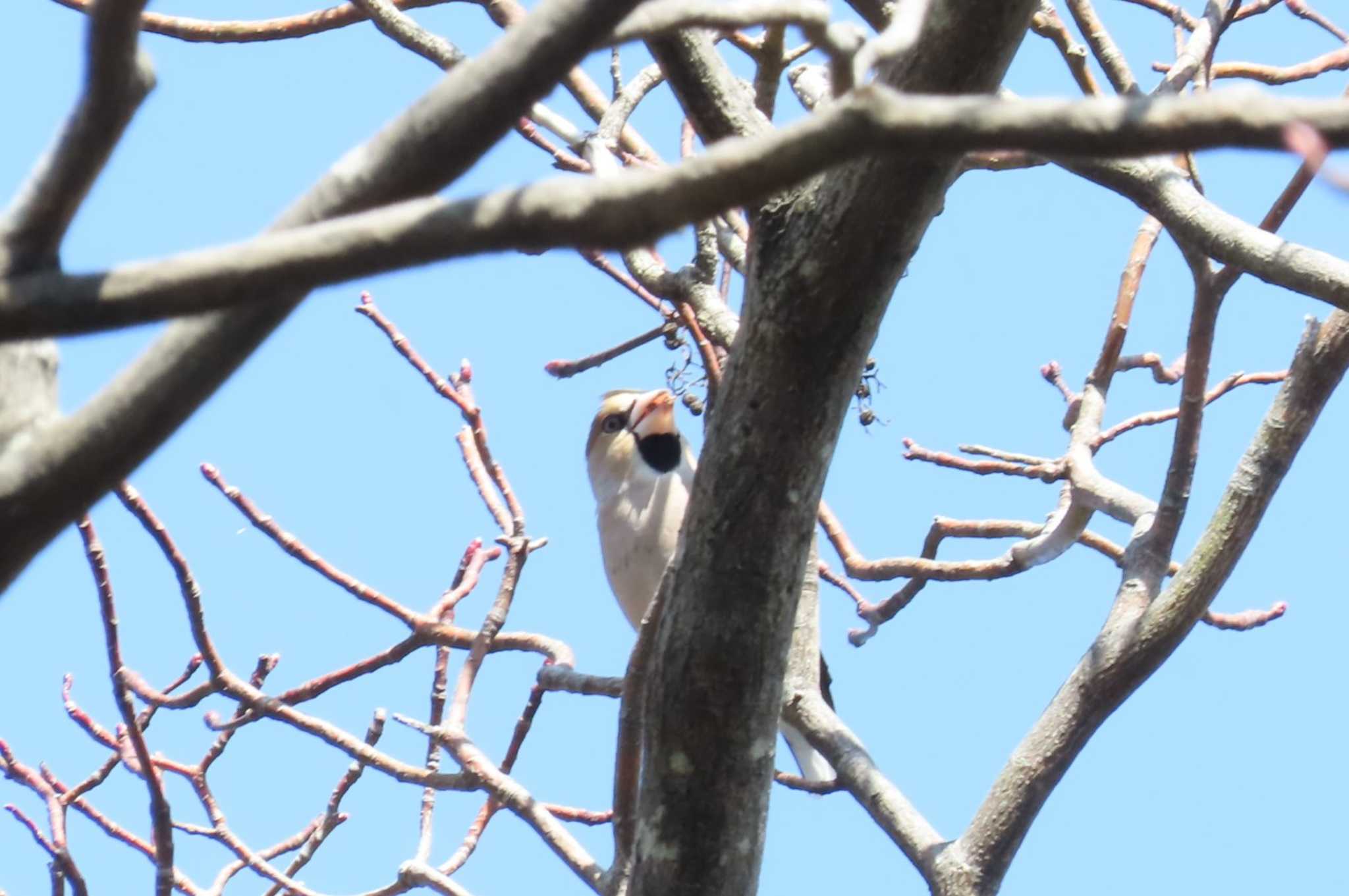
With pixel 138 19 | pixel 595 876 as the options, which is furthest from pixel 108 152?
pixel 595 876

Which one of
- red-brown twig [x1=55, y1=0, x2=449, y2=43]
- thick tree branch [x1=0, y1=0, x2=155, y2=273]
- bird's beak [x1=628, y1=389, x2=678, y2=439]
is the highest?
bird's beak [x1=628, y1=389, x2=678, y2=439]

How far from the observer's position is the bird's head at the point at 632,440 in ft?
19.3

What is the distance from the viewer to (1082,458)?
11.4 ft

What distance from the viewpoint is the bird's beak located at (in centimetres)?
606

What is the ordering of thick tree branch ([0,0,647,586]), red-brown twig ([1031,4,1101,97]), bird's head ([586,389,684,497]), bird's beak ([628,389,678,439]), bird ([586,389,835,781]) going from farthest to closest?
bird's beak ([628,389,678,439]) < bird's head ([586,389,684,497]) < bird ([586,389,835,781]) < red-brown twig ([1031,4,1101,97]) < thick tree branch ([0,0,647,586])

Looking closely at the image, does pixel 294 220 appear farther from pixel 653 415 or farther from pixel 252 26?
pixel 653 415

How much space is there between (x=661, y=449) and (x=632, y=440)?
12 centimetres

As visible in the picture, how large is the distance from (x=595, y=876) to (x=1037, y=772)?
0.85 meters

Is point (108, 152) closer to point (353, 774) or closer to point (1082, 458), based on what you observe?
point (353, 774)

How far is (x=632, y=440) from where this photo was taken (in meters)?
6.02

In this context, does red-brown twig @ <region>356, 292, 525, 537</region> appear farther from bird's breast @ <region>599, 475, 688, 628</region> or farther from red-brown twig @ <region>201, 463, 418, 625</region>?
bird's breast @ <region>599, 475, 688, 628</region>

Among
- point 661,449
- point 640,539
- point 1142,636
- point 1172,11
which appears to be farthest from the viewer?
point 661,449

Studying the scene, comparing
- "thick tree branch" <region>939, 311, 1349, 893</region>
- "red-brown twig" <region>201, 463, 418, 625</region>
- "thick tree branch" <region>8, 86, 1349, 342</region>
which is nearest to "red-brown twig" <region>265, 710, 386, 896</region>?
"red-brown twig" <region>201, 463, 418, 625</region>

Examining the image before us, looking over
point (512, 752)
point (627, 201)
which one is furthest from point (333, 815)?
point (627, 201)
